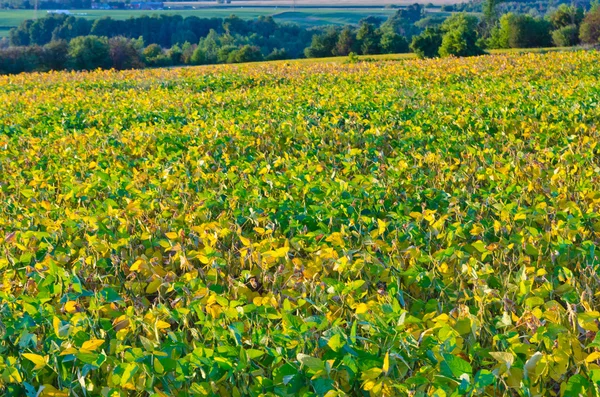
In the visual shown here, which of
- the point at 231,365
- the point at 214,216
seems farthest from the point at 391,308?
the point at 214,216

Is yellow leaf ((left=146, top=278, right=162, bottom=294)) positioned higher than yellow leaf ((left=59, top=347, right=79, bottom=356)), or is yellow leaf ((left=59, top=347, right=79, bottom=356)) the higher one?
yellow leaf ((left=59, top=347, right=79, bottom=356))

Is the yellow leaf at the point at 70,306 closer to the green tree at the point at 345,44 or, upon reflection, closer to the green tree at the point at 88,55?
the green tree at the point at 88,55

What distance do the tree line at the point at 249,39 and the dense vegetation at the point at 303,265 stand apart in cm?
2933

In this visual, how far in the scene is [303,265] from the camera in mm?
3314

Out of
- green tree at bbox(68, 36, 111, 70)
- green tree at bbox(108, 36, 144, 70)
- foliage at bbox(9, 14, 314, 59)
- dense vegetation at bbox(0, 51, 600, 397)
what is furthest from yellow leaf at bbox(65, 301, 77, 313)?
foliage at bbox(9, 14, 314, 59)

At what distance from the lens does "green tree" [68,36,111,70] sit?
1537 inches

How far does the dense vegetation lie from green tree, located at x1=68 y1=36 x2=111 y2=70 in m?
34.2

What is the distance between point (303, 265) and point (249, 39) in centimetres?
9198

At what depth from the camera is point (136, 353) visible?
7.63 feet

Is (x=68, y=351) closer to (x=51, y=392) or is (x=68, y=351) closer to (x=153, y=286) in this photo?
(x=51, y=392)

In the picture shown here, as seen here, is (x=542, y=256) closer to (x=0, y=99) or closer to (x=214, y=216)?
(x=214, y=216)

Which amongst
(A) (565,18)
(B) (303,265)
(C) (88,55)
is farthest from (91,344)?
(A) (565,18)

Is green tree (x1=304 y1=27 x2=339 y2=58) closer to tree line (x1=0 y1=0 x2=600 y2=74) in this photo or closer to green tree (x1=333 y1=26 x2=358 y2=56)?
tree line (x1=0 y1=0 x2=600 y2=74)

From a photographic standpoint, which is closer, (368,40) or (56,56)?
(56,56)
